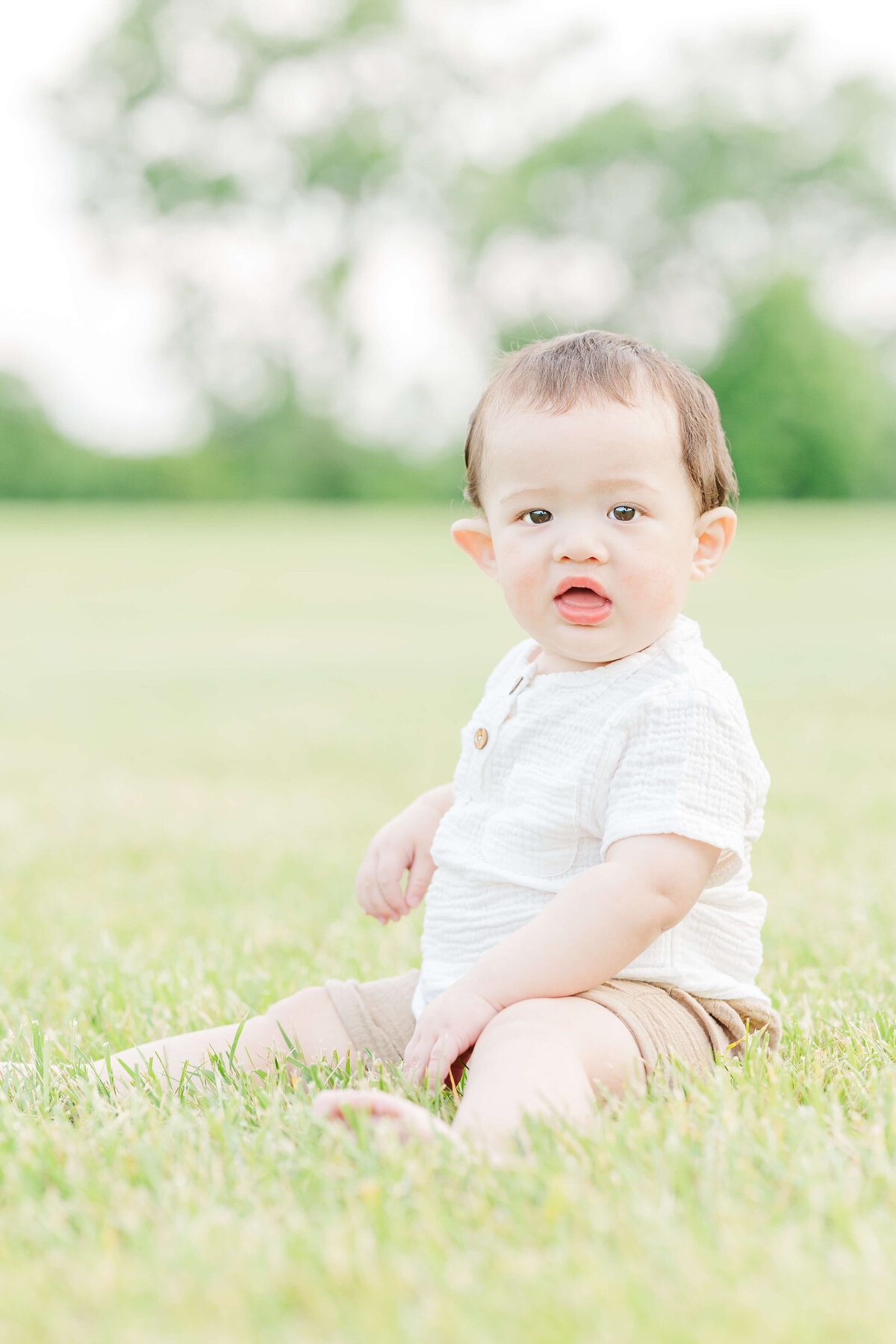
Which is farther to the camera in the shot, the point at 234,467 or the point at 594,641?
the point at 234,467

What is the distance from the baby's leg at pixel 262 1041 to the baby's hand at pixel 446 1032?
22cm

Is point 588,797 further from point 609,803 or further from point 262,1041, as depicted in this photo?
point 262,1041

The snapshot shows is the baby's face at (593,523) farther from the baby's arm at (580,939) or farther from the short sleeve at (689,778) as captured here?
the baby's arm at (580,939)

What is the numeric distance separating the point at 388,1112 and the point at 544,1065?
0.21m

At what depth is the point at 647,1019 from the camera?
1.76m

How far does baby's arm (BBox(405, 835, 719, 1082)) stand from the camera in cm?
168

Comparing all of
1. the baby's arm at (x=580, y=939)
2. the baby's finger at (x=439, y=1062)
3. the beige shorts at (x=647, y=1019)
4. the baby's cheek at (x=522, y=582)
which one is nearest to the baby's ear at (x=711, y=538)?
the baby's cheek at (x=522, y=582)

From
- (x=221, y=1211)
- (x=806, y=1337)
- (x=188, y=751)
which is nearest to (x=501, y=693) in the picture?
(x=221, y=1211)

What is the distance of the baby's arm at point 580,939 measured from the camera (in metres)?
1.68

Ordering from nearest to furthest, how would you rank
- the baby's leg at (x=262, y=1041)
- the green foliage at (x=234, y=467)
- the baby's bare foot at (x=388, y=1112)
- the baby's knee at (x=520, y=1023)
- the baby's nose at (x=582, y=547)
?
the baby's bare foot at (x=388, y=1112) → the baby's knee at (x=520, y=1023) → the baby's nose at (x=582, y=547) → the baby's leg at (x=262, y=1041) → the green foliage at (x=234, y=467)

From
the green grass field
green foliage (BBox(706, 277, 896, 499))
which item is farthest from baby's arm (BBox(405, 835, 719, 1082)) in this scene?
green foliage (BBox(706, 277, 896, 499))

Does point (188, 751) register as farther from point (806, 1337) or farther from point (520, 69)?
point (520, 69)

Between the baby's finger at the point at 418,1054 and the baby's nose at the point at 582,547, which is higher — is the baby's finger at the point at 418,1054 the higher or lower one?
the lower one

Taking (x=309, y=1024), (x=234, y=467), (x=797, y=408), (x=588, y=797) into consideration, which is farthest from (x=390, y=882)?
(x=797, y=408)
